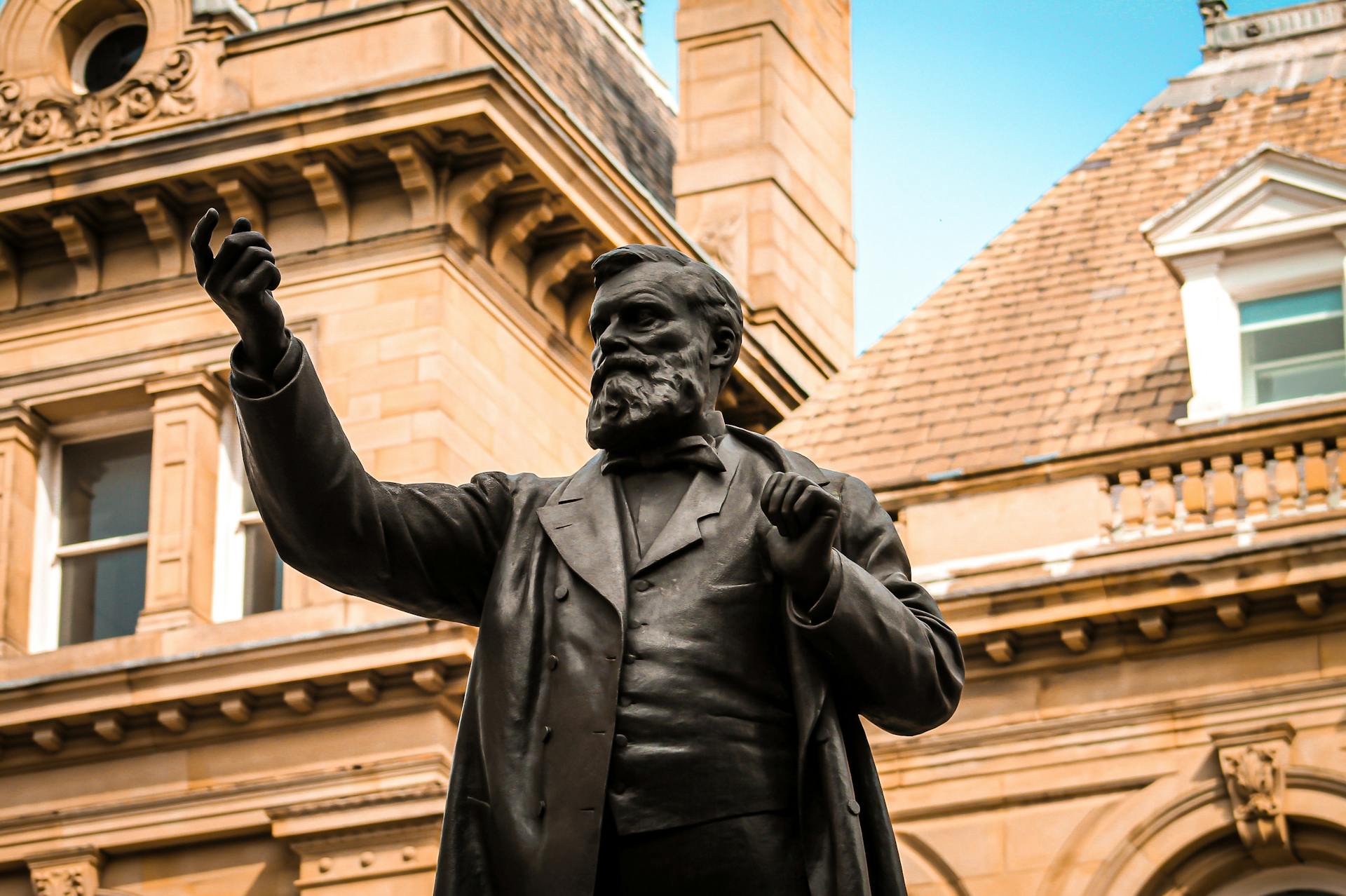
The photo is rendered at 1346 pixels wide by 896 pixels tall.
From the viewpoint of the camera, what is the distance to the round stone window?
26.0 m

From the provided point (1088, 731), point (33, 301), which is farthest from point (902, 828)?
point (33, 301)

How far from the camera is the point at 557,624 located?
19.8 ft

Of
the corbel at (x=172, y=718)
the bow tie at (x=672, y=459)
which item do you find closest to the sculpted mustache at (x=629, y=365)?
the bow tie at (x=672, y=459)

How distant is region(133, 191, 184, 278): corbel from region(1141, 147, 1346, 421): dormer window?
750 cm

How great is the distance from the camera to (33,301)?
25.4m

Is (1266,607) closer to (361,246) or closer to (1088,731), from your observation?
(1088,731)

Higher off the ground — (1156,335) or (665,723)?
(1156,335)

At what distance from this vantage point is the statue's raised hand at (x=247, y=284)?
5.81m

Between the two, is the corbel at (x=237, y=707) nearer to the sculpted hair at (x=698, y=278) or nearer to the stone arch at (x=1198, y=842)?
the stone arch at (x=1198, y=842)

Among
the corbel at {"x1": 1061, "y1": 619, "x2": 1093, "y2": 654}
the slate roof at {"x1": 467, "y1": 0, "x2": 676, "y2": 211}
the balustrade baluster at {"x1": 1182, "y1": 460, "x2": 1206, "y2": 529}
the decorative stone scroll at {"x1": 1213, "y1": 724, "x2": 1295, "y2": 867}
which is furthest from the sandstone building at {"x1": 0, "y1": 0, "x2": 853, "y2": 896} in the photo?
the decorative stone scroll at {"x1": 1213, "y1": 724, "x2": 1295, "y2": 867}

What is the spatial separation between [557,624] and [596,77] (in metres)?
22.9

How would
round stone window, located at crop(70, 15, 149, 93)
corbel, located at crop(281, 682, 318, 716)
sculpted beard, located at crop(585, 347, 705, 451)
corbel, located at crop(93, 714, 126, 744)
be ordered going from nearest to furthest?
1. sculpted beard, located at crop(585, 347, 705, 451)
2. corbel, located at crop(281, 682, 318, 716)
3. corbel, located at crop(93, 714, 126, 744)
4. round stone window, located at crop(70, 15, 149, 93)

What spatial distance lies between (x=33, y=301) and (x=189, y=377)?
1.88 metres

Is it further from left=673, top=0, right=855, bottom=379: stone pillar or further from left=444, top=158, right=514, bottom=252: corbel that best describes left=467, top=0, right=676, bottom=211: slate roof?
left=444, top=158, right=514, bottom=252: corbel
